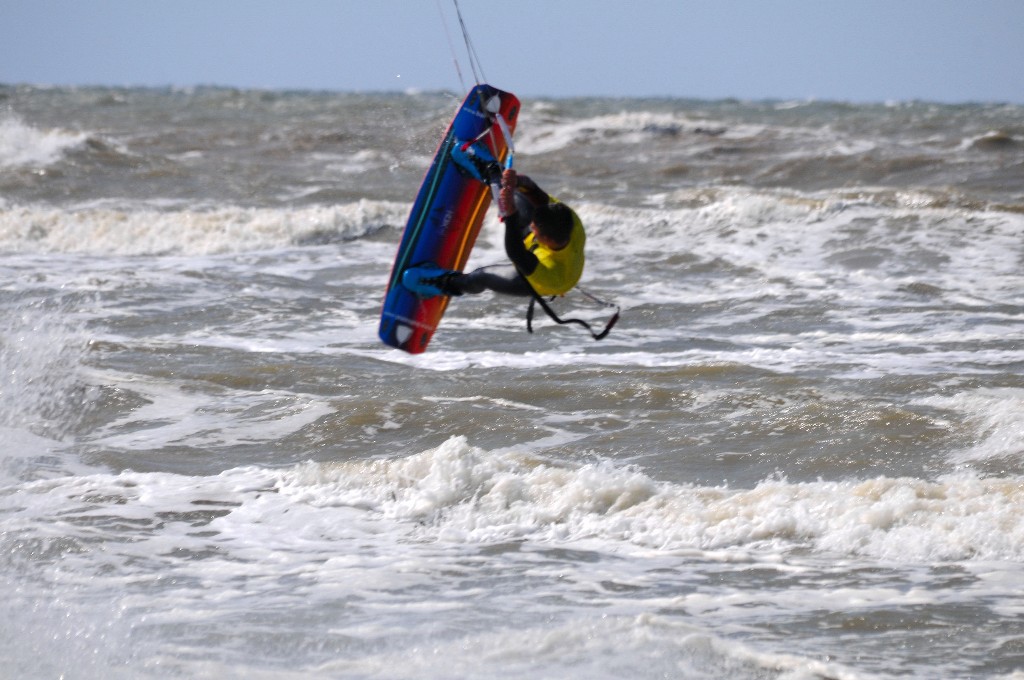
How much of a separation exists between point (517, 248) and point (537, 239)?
Answer: 0.53 feet

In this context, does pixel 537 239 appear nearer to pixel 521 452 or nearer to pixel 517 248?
pixel 517 248

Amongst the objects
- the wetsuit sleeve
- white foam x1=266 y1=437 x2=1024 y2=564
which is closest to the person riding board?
the wetsuit sleeve

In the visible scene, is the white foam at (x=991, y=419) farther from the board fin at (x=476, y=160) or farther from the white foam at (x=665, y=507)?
the board fin at (x=476, y=160)

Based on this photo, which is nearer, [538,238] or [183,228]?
[538,238]

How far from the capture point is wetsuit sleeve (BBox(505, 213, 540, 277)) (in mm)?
6004

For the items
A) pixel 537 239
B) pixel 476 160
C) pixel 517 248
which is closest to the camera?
pixel 517 248

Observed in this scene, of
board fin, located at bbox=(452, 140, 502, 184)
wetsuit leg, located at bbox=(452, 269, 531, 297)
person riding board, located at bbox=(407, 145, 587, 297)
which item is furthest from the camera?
board fin, located at bbox=(452, 140, 502, 184)

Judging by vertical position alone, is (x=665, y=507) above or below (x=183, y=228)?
below

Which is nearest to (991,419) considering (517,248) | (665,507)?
(665,507)

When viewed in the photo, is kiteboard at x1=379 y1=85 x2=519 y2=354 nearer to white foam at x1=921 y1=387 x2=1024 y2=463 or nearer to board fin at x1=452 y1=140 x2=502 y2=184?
board fin at x1=452 y1=140 x2=502 y2=184

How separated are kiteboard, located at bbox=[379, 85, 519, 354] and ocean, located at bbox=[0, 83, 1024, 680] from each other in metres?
0.79

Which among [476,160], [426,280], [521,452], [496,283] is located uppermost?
[476,160]

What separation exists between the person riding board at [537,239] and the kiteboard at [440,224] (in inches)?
37.7

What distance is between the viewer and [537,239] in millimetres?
6137
